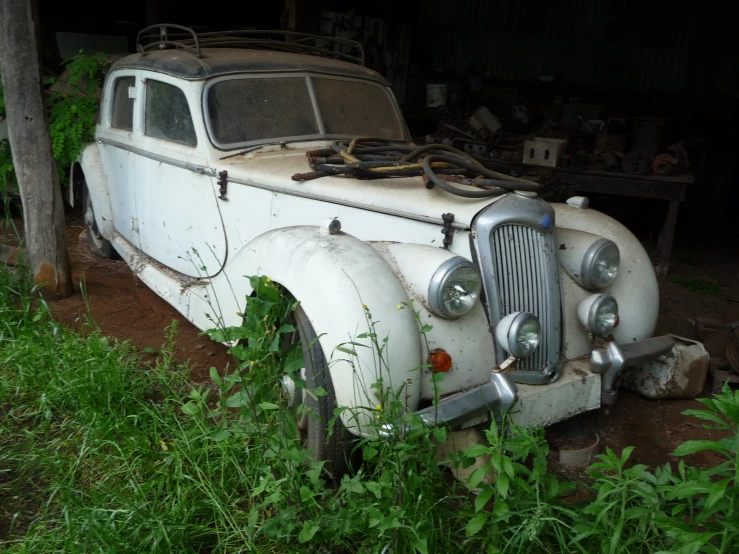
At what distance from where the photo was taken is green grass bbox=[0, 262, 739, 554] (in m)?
2.05

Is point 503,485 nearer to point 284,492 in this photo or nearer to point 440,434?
point 440,434

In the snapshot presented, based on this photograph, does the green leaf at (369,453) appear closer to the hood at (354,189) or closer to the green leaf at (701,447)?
the green leaf at (701,447)

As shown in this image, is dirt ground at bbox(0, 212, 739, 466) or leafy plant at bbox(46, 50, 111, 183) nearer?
dirt ground at bbox(0, 212, 739, 466)

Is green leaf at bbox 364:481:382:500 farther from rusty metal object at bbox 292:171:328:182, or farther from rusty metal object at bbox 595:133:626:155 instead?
rusty metal object at bbox 595:133:626:155

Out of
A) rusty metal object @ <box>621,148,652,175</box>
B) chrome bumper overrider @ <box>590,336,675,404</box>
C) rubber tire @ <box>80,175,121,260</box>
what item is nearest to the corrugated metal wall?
rusty metal object @ <box>621,148,652,175</box>

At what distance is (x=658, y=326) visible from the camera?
15.3 ft

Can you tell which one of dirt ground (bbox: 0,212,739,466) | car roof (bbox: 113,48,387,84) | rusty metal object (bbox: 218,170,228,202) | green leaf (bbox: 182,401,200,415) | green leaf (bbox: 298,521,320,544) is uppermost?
car roof (bbox: 113,48,387,84)

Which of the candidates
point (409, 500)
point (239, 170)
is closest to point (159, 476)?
point (409, 500)

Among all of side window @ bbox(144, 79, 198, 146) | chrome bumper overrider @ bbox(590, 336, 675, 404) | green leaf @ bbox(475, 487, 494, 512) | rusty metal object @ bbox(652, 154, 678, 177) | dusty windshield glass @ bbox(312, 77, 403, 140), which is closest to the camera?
green leaf @ bbox(475, 487, 494, 512)

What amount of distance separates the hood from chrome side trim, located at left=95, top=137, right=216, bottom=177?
0.09 meters

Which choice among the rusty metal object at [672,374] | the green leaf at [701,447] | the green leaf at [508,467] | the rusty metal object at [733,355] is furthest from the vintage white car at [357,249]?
the rusty metal object at [733,355]

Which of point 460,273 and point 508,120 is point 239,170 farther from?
point 508,120

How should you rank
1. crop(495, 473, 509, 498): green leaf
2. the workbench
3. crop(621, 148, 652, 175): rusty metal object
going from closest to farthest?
crop(495, 473, 509, 498): green leaf, the workbench, crop(621, 148, 652, 175): rusty metal object

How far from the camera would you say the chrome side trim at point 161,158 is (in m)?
3.65
